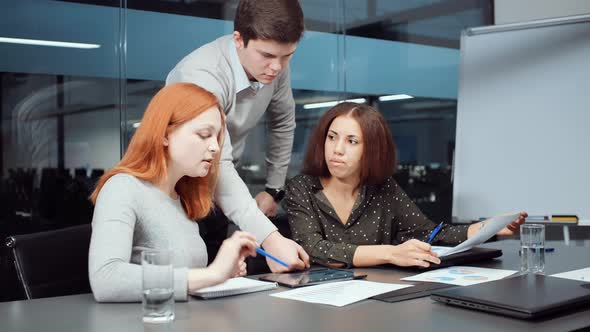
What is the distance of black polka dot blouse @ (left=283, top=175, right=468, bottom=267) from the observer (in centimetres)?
215

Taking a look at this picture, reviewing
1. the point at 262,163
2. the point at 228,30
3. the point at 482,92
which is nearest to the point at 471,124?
the point at 482,92

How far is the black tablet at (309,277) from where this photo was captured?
1.59 meters

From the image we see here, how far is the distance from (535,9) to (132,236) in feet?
11.4

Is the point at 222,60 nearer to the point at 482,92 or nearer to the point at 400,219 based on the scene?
the point at 400,219

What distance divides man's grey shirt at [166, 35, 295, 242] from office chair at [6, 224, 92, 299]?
42 centimetres

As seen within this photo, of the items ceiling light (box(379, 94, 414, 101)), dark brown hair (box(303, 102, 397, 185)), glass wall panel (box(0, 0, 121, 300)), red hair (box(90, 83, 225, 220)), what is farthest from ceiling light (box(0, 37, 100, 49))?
ceiling light (box(379, 94, 414, 101))

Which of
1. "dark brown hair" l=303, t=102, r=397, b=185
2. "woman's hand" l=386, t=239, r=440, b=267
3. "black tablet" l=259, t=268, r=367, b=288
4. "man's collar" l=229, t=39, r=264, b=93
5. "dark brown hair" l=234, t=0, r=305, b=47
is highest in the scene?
"dark brown hair" l=234, t=0, r=305, b=47

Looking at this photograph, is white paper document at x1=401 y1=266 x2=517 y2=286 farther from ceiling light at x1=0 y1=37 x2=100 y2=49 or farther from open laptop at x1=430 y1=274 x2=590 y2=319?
ceiling light at x1=0 y1=37 x2=100 y2=49

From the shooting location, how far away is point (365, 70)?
3953 millimetres

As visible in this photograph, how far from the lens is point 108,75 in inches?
116

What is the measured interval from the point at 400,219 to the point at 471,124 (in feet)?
4.27

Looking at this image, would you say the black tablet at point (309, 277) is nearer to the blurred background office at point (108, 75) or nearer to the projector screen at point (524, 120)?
the blurred background office at point (108, 75)

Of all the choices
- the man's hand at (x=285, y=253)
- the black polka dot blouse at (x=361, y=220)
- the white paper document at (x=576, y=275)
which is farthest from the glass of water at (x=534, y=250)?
the man's hand at (x=285, y=253)

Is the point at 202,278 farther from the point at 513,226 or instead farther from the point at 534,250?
the point at 513,226
